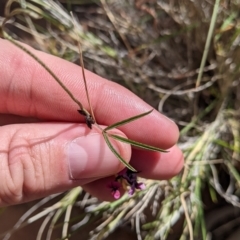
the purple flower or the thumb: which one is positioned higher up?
the thumb

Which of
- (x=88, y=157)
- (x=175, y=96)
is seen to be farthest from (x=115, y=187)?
(x=175, y=96)

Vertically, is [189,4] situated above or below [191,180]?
above

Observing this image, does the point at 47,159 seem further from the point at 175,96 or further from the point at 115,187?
the point at 175,96

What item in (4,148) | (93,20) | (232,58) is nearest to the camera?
(4,148)

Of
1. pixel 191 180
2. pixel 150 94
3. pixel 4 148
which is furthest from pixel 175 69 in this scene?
pixel 4 148

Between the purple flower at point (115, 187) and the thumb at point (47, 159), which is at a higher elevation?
the thumb at point (47, 159)

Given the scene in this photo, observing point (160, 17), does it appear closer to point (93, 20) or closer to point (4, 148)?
point (93, 20)
